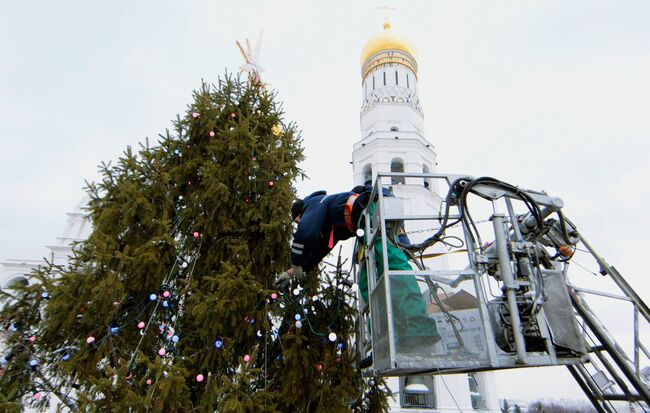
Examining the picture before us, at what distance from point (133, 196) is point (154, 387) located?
2.48 meters

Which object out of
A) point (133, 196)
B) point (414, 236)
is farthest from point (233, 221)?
point (414, 236)

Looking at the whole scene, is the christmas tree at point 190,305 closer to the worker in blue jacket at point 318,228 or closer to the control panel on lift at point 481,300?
the worker in blue jacket at point 318,228

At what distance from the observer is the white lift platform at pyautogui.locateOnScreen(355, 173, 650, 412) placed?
3.29 meters

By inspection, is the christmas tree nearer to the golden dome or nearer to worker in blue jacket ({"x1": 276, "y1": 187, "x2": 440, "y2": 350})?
worker in blue jacket ({"x1": 276, "y1": 187, "x2": 440, "y2": 350})

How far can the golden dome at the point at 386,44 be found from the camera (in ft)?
83.1

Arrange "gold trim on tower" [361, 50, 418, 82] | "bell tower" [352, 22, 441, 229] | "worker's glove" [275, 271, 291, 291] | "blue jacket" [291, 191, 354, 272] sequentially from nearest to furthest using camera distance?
"blue jacket" [291, 191, 354, 272], "worker's glove" [275, 271, 291, 291], "bell tower" [352, 22, 441, 229], "gold trim on tower" [361, 50, 418, 82]

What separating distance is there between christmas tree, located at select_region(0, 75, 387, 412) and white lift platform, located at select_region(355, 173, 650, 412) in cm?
146

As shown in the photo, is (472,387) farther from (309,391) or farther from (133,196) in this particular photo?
(133,196)

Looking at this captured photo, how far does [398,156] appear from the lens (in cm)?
2131

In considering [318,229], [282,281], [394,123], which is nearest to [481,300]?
[318,229]

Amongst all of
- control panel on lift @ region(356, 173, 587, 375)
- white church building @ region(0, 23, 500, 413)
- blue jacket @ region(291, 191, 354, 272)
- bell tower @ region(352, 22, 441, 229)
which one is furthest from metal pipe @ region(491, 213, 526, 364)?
bell tower @ region(352, 22, 441, 229)

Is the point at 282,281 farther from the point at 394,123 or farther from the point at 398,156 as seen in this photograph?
the point at 394,123

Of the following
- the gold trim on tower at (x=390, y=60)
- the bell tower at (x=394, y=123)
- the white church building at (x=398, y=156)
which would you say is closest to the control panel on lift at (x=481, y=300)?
the white church building at (x=398, y=156)

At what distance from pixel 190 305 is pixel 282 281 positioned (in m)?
1.19
